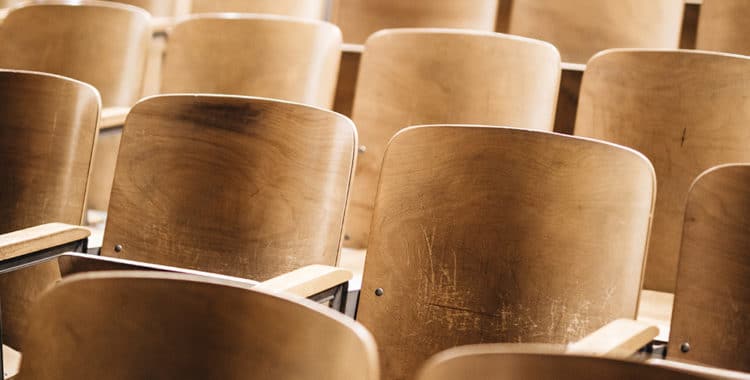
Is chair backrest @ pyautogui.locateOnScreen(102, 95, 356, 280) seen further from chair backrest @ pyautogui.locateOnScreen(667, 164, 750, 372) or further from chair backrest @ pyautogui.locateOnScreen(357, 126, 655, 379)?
chair backrest @ pyautogui.locateOnScreen(667, 164, 750, 372)

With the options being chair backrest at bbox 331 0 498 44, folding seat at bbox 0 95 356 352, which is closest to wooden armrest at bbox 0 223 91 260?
folding seat at bbox 0 95 356 352

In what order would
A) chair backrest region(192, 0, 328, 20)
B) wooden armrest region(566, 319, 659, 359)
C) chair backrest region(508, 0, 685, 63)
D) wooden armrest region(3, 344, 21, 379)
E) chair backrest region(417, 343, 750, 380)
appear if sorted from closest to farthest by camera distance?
chair backrest region(417, 343, 750, 380), wooden armrest region(566, 319, 659, 359), wooden armrest region(3, 344, 21, 379), chair backrest region(508, 0, 685, 63), chair backrest region(192, 0, 328, 20)

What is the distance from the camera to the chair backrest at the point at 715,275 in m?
0.43

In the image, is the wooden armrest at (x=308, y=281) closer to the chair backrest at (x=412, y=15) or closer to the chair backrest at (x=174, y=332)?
the chair backrest at (x=174, y=332)

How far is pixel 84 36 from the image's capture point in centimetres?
79

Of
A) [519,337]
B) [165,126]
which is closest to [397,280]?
[519,337]

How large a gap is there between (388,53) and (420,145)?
211 mm

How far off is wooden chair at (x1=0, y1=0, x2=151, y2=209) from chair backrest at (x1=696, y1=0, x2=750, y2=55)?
18.0 inches

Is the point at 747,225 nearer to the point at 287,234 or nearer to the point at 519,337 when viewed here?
the point at 519,337

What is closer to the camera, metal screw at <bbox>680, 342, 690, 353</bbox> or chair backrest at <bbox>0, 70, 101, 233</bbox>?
metal screw at <bbox>680, 342, 690, 353</bbox>

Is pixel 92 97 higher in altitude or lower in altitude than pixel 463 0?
lower

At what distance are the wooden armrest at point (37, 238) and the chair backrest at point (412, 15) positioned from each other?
42cm

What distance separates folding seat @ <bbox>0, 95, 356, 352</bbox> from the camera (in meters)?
0.53

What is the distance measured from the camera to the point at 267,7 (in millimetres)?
949
